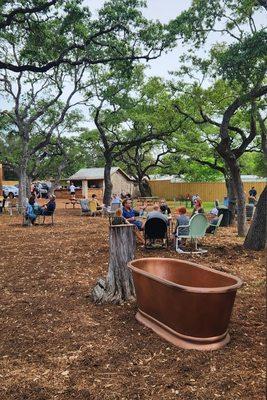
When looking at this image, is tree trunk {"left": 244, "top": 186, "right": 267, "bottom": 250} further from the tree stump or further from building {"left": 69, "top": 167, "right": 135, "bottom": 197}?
building {"left": 69, "top": 167, "right": 135, "bottom": 197}

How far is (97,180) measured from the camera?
41.1m

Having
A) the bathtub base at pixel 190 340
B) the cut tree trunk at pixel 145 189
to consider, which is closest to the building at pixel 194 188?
the cut tree trunk at pixel 145 189

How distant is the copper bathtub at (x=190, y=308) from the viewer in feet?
12.4

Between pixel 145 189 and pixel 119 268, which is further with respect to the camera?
pixel 145 189

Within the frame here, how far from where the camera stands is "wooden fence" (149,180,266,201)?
3891 centimetres

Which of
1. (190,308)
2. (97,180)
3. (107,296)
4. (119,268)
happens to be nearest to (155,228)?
(119,268)

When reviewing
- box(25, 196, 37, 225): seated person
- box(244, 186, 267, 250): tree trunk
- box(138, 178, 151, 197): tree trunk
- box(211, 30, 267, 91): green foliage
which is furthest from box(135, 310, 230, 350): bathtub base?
box(138, 178, 151, 197): tree trunk

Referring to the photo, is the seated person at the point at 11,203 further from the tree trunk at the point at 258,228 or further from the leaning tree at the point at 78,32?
the tree trunk at the point at 258,228

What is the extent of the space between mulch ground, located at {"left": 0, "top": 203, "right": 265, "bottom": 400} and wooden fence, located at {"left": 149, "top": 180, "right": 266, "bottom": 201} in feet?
107

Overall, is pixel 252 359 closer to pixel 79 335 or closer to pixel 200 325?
pixel 200 325

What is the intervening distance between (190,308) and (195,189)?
36.9 metres

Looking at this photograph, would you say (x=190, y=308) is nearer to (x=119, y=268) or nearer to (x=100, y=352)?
(x=100, y=352)

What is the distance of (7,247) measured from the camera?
10.2 meters

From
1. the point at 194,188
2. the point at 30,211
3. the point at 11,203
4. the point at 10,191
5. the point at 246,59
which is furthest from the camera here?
the point at 194,188
